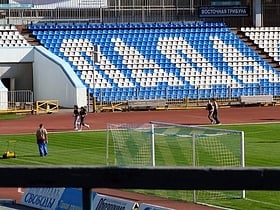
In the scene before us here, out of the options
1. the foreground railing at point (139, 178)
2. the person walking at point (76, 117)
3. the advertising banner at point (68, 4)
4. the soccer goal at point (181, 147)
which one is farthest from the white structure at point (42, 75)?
the foreground railing at point (139, 178)

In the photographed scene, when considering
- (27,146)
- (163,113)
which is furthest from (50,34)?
(27,146)

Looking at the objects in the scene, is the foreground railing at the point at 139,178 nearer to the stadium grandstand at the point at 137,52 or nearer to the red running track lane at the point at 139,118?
the red running track lane at the point at 139,118

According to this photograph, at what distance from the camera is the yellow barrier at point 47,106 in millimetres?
50344

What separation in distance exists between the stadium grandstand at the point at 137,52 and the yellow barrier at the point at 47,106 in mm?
540

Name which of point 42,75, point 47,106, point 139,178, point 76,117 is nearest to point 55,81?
point 42,75

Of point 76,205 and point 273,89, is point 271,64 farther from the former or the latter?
point 76,205

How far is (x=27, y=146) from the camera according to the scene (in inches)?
1352

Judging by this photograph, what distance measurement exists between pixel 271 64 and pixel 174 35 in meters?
7.10

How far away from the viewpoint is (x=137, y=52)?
193 ft

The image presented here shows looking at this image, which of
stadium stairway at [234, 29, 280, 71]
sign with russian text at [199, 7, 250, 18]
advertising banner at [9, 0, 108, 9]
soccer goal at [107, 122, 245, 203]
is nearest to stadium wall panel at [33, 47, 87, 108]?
advertising banner at [9, 0, 108, 9]

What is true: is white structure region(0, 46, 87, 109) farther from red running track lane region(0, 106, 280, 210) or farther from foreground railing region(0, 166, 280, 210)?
foreground railing region(0, 166, 280, 210)

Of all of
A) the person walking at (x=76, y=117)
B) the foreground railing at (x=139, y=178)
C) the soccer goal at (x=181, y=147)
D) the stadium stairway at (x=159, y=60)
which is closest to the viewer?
the foreground railing at (x=139, y=178)

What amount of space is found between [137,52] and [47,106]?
1002 centimetres

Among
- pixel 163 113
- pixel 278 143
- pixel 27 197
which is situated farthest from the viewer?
pixel 163 113
